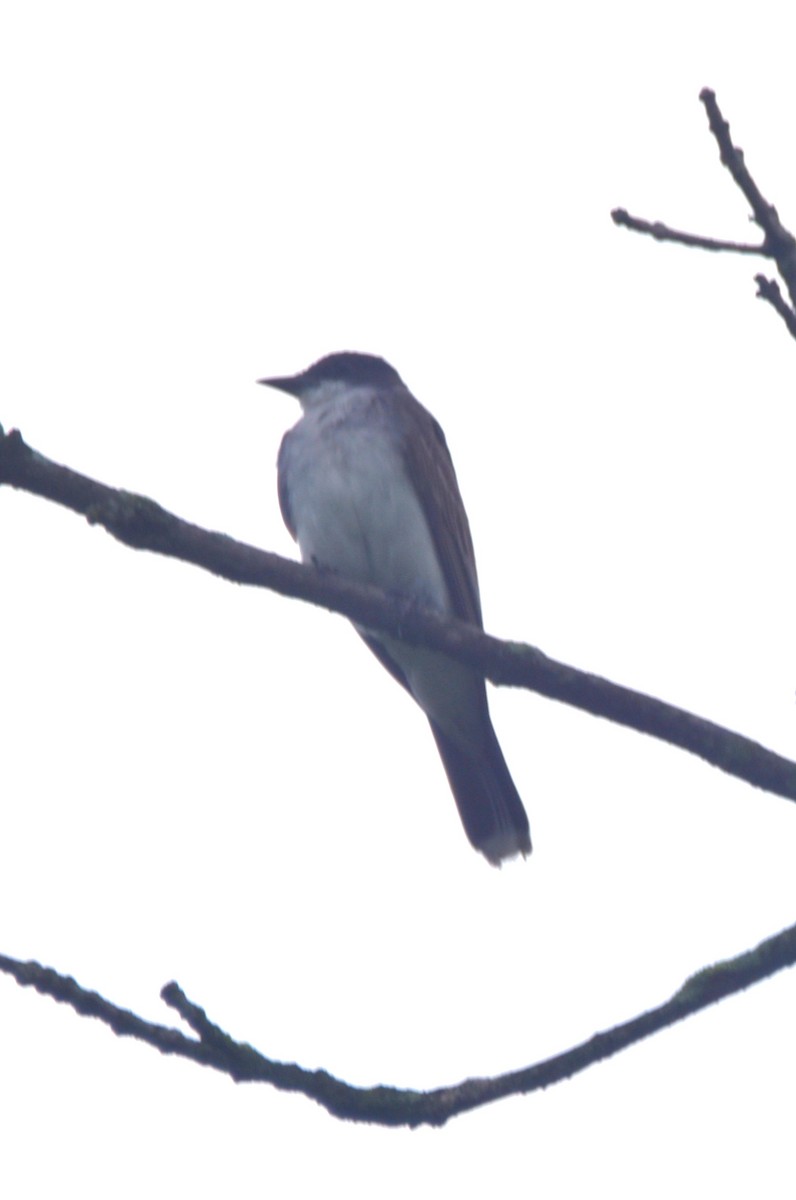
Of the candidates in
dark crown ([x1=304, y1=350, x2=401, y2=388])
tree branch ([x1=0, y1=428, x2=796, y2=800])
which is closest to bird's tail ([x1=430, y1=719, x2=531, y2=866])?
dark crown ([x1=304, y1=350, x2=401, y2=388])

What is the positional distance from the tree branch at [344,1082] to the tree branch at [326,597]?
0.65 meters

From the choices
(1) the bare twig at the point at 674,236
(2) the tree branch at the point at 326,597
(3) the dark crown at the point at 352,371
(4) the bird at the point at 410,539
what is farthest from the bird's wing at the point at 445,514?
(1) the bare twig at the point at 674,236

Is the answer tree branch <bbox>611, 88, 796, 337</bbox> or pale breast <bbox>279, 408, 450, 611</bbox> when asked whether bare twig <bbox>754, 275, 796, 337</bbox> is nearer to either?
tree branch <bbox>611, 88, 796, 337</bbox>

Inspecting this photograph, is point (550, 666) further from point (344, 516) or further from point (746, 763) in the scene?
point (344, 516)

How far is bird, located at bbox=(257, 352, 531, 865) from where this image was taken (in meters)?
7.57

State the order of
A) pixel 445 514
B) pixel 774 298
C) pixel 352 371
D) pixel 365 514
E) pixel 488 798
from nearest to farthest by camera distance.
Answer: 1. pixel 774 298
2. pixel 365 514
3. pixel 488 798
4. pixel 445 514
5. pixel 352 371

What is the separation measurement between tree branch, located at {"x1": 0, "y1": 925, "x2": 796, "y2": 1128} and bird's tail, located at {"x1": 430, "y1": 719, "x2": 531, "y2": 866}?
3.42 m

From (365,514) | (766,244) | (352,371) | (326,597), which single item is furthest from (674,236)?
(352,371)

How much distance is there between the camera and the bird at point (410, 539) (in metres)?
7.57

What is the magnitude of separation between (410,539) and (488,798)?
4.25 feet

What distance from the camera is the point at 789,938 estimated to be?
13.7 ft

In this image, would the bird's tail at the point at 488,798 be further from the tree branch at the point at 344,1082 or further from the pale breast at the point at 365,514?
the tree branch at the point at 344,1082

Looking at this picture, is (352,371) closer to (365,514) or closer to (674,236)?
(365,514)

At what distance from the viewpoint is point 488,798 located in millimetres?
7680
